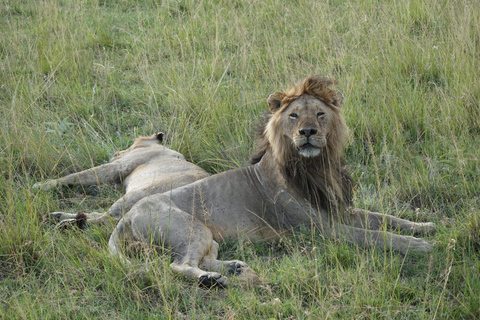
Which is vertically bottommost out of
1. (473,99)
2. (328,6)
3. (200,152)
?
(200,152)

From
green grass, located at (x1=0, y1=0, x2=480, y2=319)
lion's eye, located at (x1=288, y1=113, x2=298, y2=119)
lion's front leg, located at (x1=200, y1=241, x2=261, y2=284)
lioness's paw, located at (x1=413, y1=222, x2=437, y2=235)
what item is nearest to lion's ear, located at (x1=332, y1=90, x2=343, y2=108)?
lion's eye, located at (x1=288, y1=113, x2=298, y2=119)

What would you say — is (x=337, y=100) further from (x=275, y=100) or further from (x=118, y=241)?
(x=118, y=241)

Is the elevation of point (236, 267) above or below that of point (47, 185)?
above

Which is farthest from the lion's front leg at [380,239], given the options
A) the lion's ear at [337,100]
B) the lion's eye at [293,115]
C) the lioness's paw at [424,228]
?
the lion's ear at [337,100]

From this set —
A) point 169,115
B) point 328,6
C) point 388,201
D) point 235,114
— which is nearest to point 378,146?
point 388,201

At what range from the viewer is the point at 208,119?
5773 millimetres

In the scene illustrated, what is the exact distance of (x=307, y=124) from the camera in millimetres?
4016

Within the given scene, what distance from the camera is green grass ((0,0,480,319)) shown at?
3.24 meters

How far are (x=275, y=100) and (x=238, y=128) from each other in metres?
1.27

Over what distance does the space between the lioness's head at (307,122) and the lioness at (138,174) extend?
2.76ft

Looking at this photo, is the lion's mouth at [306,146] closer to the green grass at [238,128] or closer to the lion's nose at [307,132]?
the lion's nose at [307,132]

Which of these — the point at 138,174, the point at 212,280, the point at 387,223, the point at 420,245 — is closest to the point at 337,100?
the point at 387,223

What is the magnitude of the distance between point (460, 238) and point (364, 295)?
0.99m

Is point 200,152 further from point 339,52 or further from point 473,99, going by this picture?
point 473,99
